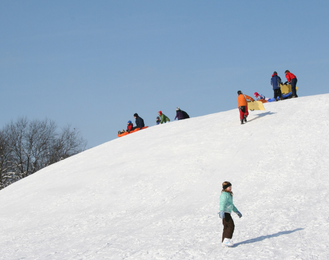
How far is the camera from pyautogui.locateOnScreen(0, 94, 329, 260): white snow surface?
24.2 ft

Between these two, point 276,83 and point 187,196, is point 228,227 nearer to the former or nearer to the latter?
point 187,196

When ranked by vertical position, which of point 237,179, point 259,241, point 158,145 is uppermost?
point 158,145

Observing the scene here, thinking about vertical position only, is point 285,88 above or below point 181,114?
above

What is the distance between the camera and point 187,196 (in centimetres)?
1101

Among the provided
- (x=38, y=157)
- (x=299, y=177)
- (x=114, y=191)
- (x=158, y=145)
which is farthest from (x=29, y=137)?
(x=299, y=177)

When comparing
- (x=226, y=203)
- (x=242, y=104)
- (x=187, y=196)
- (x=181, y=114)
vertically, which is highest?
(x=181, y=114)

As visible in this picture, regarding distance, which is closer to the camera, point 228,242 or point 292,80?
point 228,242

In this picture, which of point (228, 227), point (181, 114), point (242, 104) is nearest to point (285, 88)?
point (181, 114)

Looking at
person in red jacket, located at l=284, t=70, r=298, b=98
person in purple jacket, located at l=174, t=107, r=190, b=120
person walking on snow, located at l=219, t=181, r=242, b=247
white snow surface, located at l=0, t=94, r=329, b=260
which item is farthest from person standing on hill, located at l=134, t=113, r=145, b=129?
person walking on snow, located at l=219, t=181, r=242, b=247

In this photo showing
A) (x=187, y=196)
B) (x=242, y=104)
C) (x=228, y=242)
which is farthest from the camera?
(x=242, y=104)

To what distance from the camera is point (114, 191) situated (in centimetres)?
1232

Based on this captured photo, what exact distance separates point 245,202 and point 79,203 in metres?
4.83

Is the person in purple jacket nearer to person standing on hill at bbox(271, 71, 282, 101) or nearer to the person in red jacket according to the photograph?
person standing on hill at bbox(271, 71, 282, 101)

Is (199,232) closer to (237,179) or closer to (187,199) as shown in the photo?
(187,199)
